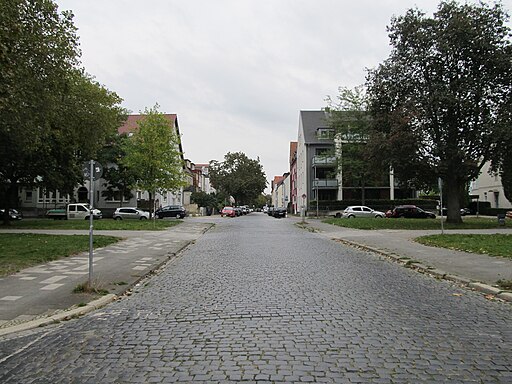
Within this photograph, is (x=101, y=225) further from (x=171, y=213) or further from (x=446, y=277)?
(x=446, y=277)

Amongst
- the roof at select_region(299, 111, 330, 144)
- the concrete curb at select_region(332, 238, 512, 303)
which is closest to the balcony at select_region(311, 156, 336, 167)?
the roof at select_region(299, 111, 330, 144)

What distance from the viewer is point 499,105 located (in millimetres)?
28922

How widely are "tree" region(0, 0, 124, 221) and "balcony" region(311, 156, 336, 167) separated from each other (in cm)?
3114

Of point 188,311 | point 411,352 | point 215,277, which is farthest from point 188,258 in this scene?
point 411,352

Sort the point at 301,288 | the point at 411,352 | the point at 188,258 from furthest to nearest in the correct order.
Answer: the point at 188,258 < the point at 301,288 < the point at 411,352

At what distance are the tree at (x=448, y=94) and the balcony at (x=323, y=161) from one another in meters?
25.8

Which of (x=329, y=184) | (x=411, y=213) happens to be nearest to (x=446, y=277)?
(x=411, y=213)

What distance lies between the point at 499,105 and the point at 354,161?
23556 mm

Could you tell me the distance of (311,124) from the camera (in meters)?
73.6

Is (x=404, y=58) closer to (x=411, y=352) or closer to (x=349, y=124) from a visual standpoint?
(x=349, y=124)

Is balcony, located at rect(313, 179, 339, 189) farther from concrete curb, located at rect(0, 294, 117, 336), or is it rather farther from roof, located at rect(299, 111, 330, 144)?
concrete curb, located at rect(0, 294, 117, 336)

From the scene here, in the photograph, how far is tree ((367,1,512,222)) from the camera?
28.6 m

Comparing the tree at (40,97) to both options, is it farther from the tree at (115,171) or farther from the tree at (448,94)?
the tree at (448,94)

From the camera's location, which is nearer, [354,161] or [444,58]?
[444,58]
